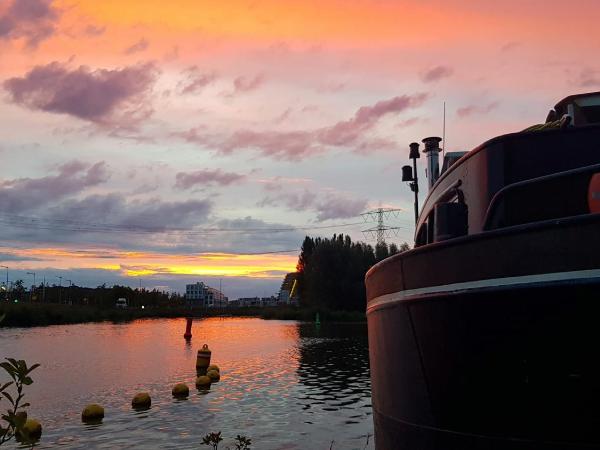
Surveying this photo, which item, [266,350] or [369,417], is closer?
[369,417]

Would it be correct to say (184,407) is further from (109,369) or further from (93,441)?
(109,369)

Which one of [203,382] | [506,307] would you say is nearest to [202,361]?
[203,382]

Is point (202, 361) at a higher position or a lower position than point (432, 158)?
lower

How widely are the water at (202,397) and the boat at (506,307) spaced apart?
772cm

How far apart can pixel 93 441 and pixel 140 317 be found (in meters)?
92.6

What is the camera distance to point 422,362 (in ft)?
19.0

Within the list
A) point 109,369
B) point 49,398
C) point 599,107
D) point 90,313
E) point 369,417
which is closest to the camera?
point 599,107

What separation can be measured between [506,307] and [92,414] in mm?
15539

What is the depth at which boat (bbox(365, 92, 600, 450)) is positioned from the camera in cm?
444

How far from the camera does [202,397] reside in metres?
21.2

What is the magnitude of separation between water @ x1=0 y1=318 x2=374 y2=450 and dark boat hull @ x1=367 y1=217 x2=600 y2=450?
25.8ft

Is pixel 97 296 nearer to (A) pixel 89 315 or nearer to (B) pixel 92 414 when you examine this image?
(A) pixel 89 315

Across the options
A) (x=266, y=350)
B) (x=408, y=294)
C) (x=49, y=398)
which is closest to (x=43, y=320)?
(x=266, y=350)

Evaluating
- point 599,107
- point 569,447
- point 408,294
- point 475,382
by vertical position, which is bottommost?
point 569,447
